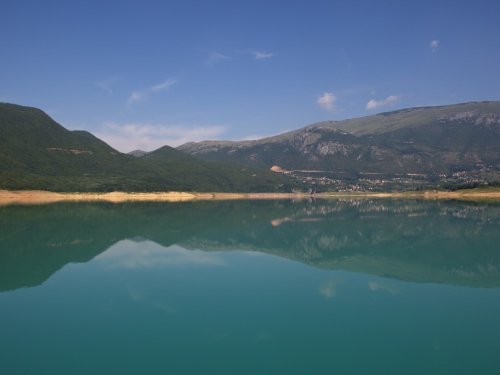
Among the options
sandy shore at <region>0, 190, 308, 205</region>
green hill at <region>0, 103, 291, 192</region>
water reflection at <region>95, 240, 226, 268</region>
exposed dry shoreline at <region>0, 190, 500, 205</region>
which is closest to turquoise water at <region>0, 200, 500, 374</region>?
water reflection at <region>95, 240, 226, 268</region>

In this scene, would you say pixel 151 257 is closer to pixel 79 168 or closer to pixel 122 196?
pixel 122 196

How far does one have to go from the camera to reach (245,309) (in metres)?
10.5

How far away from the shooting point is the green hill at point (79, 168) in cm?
8519

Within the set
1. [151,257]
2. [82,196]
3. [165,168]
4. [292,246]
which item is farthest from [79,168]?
[292,246]

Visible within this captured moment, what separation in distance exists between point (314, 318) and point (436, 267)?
1037 centimetres

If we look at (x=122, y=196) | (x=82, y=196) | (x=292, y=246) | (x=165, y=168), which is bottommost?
(x=292, y=246)

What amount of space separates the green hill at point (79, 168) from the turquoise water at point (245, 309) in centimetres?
6719

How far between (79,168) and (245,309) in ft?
366

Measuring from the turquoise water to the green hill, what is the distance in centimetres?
6719

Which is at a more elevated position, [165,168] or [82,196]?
[165,168]

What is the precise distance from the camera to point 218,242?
24.5m

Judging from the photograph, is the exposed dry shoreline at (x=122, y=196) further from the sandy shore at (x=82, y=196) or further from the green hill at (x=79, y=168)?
the green hill at (x=79, y=168)

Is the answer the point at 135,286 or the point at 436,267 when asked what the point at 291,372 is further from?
the point at 436,267

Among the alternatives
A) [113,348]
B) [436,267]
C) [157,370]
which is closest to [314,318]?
[157,370]
